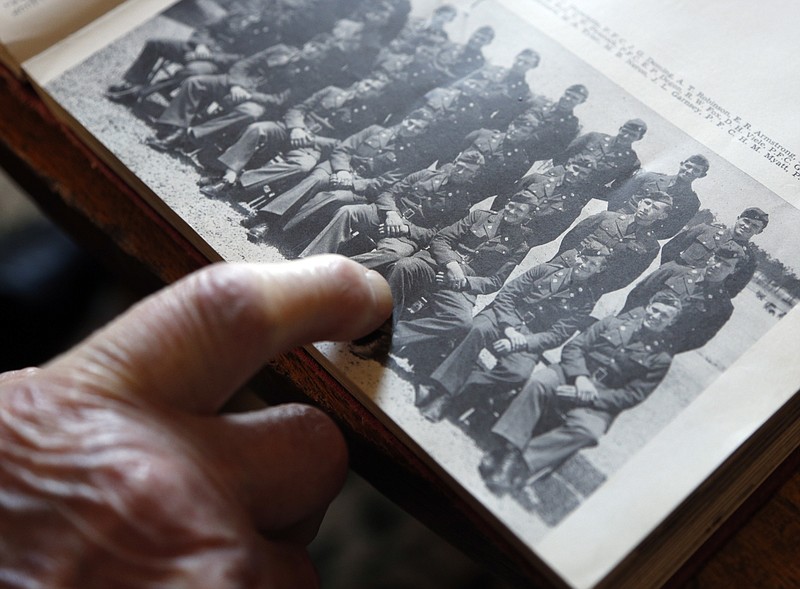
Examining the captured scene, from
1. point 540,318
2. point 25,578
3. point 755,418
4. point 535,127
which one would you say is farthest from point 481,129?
point 25,578

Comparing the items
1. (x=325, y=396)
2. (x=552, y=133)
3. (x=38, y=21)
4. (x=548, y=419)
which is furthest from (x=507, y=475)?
(x=38, y=21)

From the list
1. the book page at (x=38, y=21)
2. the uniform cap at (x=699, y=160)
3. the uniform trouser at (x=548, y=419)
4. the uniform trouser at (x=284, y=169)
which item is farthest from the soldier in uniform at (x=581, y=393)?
the book page at (x=38, y=21)

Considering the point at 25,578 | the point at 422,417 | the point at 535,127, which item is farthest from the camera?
the point at 535,127

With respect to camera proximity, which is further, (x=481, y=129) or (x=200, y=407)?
(x=481, y=129)

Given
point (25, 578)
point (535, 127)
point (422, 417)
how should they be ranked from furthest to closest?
point (535, 127)
point (422, 417)
point (25, 578)

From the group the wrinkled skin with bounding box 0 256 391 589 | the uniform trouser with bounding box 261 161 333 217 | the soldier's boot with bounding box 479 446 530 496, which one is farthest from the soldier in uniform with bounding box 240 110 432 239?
the soldier's boot with bounding box 479 446 530 496

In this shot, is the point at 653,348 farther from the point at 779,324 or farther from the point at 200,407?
the point at 200,407

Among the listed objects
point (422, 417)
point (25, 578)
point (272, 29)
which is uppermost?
point (272, 29)
